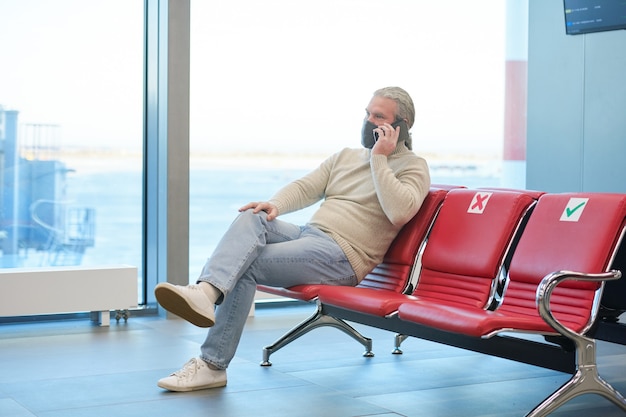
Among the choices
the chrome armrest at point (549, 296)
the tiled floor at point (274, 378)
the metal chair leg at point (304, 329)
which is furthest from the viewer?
the metal chair leg at point (304, 329)

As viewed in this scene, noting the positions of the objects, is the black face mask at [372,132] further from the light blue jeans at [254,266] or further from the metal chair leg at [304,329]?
the metal chair leg at [304,329]

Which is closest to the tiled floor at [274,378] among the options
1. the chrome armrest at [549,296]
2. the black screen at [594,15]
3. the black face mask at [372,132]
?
the chrome armrest at [549,296]

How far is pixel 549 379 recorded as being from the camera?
364 cm

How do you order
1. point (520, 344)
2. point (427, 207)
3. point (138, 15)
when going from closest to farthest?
point (520, 344)
point (427, 207)
point (138, 15)

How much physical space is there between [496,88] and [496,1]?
0.62 meters

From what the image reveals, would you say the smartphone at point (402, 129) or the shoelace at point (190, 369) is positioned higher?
the smartphone at point (402, 129)

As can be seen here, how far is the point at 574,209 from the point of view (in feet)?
10.1

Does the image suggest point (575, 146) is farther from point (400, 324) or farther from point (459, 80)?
point (400, 324)

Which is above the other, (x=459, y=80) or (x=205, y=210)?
(x=459, y=80)

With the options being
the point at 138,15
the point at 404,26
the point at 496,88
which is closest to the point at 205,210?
the point at 138,15

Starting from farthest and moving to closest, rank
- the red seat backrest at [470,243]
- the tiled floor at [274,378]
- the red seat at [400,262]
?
1. the red seat at [400,262]
2. the red seat backrest at [470,243]
3. the tiled floor at [274,378]

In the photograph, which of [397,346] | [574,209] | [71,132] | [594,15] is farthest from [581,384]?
[71,132]

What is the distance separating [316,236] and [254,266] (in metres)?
0.35

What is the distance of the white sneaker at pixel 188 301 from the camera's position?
2.95m
